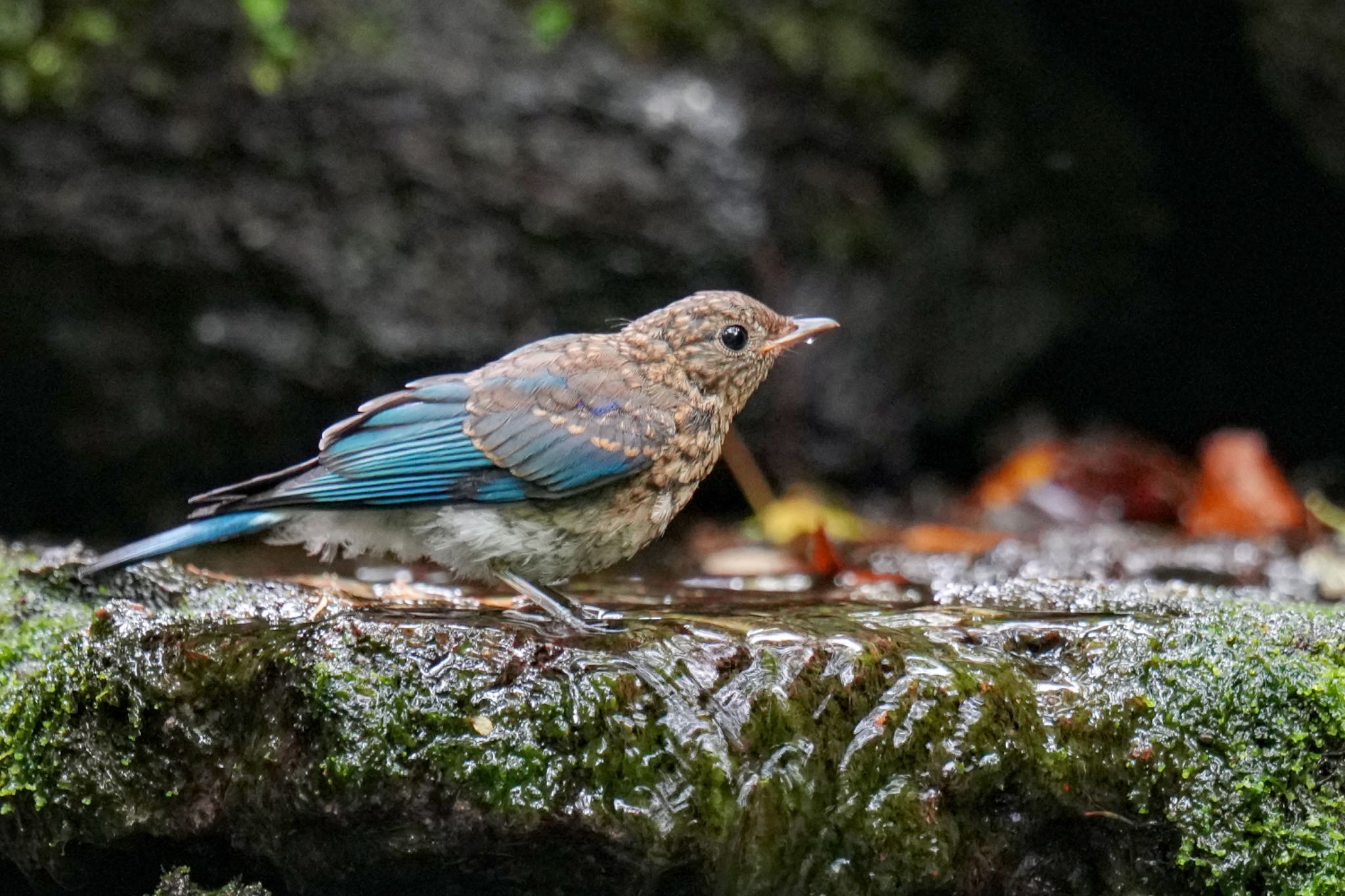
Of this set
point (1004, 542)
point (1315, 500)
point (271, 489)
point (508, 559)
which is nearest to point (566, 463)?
point (508, 559)

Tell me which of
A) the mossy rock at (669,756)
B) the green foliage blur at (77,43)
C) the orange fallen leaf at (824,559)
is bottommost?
the mossy rock at (669,756)

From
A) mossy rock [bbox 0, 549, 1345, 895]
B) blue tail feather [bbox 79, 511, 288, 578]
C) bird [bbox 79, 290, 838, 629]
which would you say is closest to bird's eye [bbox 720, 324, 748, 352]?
bird [bbox 79, 290, 838, 629]

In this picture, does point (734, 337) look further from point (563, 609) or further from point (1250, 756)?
point (1250, 756)

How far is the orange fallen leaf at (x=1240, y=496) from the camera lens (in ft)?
22.9

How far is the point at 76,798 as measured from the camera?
3303mm

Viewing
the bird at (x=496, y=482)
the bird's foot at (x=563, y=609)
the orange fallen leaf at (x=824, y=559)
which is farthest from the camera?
the orange fallen leaf at (x=824, y=559)

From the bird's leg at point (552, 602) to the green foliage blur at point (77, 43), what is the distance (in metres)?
3.69

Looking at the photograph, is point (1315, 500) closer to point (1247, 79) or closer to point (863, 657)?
point (1247, 79)

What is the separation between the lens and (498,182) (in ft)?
22.5

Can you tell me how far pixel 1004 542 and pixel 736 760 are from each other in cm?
321

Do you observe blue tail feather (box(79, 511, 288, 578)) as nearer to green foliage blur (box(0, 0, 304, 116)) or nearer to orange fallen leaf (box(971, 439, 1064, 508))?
green foliage blur (box(0, 0, 304, 116))

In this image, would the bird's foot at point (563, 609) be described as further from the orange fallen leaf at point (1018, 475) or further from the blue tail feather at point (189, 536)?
the orange fallen leaf at point (1018, 475)

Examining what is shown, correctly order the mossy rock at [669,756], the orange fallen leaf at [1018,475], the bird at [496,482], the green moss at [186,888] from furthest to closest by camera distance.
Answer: the orange fallen leaf at [1018,475] → the bird at [496,482] → the green moss at [186,888] → the mossy rock at [669,756]

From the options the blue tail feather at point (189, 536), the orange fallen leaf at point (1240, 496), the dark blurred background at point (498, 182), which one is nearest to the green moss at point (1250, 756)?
the blue tail feather at point (189, 536)
